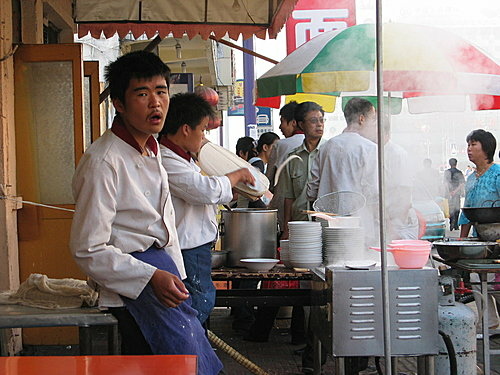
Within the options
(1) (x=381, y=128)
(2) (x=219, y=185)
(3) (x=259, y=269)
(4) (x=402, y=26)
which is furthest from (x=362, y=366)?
(4) (x=402, y=26)

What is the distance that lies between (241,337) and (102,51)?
7.90 metres

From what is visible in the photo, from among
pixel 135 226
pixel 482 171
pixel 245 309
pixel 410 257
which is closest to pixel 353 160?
pixel 482 171

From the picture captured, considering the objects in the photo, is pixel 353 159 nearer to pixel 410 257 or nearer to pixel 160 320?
pixel 410 257

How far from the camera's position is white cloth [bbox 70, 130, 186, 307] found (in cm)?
236

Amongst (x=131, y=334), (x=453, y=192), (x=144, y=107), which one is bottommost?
(x=131, y=334)

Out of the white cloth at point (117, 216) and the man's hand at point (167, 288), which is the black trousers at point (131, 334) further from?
the man's hand at point (167, 288)

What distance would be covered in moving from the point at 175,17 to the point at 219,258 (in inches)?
138

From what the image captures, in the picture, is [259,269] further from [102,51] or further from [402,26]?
[102,51]

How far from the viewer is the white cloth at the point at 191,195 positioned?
348 cm

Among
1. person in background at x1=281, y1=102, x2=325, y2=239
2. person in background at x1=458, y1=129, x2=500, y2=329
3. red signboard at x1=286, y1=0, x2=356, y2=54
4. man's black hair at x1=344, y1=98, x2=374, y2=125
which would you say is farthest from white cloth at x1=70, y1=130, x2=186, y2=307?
red signboard at x1=286, y1=0, x2=356, y2=54

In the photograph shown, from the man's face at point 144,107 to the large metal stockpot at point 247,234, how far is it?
197 centimetres

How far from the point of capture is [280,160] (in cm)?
665

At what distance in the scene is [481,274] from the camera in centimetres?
395

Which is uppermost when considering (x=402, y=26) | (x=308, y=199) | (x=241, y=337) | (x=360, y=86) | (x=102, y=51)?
(x=102, y=51)
